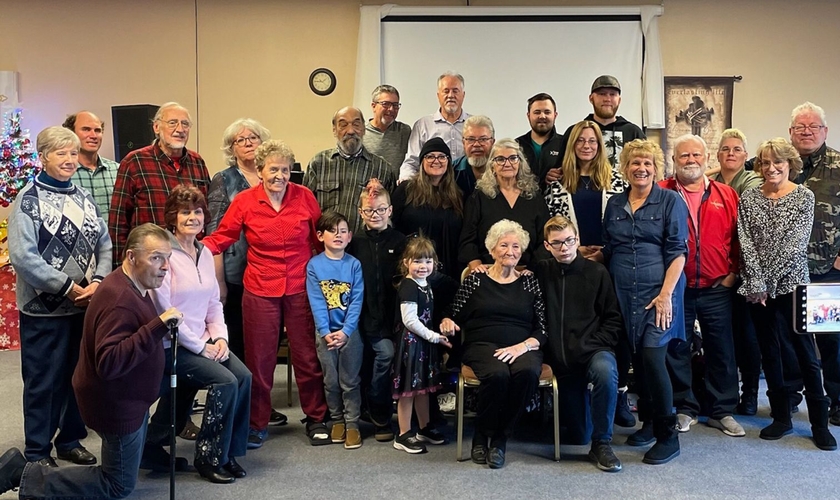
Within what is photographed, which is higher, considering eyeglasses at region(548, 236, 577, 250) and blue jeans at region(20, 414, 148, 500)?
eyeglasses at region(548, 236, 577, 250)

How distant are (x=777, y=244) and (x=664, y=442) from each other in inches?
45.7

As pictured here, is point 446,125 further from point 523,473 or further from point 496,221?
point 523,473

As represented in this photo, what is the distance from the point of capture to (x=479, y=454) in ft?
10.8

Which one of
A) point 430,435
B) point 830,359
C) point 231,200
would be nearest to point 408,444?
point 430,435

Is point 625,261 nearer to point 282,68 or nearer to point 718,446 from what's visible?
point 718,446

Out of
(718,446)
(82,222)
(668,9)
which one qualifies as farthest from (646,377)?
(668,9)

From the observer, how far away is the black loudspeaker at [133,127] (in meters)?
6.37

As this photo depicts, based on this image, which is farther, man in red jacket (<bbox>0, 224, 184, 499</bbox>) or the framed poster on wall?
the framed poster on wall

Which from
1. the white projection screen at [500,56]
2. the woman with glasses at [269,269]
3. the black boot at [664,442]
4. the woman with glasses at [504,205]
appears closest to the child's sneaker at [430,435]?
the woman with glasses at [269,269]

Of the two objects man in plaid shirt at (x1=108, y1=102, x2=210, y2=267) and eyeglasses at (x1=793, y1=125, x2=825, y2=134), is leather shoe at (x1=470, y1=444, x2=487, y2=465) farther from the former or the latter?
eyeglasses at (x1=793, y1=125, x2=825, y2=134)

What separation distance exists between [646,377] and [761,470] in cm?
62

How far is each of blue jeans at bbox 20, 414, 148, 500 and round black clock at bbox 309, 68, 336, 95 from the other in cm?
483

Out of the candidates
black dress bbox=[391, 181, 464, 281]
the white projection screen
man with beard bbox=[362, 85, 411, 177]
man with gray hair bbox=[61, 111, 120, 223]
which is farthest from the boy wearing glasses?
the white projection screen

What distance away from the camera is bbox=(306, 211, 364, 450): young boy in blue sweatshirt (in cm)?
348
